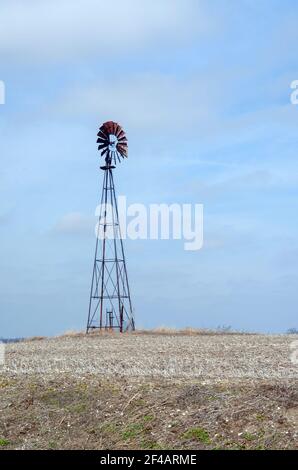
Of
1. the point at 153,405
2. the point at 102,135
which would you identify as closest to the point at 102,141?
the point at 102,135

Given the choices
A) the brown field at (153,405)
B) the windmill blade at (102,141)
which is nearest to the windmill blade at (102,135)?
the windmill blade at (102,141)

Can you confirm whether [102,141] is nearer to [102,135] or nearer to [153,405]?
[102,135]

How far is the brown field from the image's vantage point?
1393 cm

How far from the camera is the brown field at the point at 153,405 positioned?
45.7 feet

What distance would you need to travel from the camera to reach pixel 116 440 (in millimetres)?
14344

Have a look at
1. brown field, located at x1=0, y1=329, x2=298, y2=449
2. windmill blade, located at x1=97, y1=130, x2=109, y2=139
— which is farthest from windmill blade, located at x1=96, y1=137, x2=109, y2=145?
brown field, located at x1=0, y1=329, x2=298, y2=449

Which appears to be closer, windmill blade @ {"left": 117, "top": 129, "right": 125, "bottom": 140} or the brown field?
the brown field

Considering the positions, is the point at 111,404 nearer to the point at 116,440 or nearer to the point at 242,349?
the point at 116,440

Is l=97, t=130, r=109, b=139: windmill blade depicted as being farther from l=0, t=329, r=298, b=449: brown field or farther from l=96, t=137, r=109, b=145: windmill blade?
l=0, t=329, r=298, b=449: brown field

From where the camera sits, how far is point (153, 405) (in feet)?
49.6

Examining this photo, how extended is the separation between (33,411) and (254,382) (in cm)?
446

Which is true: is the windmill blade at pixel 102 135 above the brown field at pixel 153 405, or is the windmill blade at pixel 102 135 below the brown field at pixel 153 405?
above

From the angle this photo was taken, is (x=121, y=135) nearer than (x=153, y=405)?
No

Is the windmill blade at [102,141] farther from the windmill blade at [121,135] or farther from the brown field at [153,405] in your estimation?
the brown field at [153,405]
